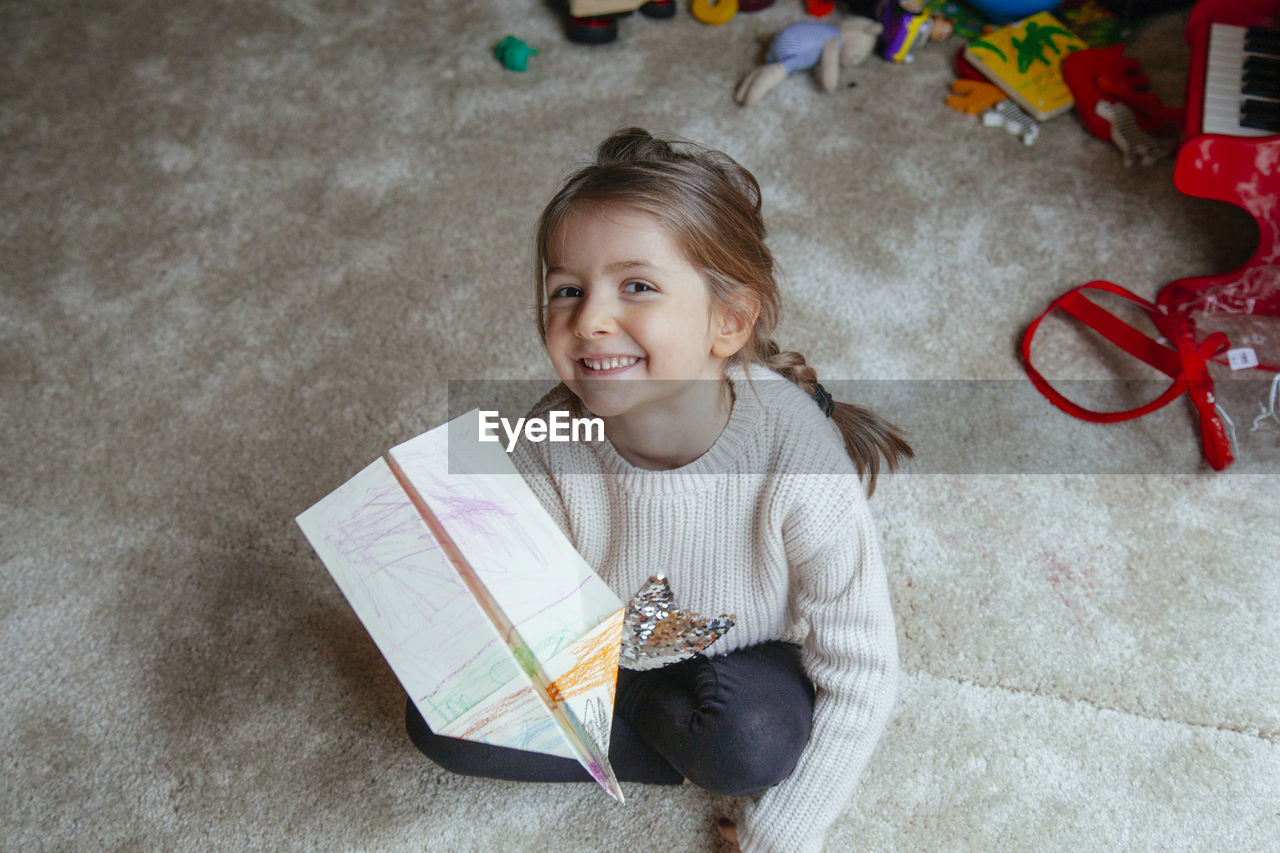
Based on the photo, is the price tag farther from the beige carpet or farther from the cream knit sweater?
the cream knit sweater

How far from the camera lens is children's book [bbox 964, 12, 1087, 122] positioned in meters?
1.46

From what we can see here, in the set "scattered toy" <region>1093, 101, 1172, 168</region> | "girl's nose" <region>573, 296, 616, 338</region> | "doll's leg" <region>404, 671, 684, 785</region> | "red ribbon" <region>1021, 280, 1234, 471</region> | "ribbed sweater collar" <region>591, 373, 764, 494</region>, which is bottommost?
"doll's leg" <region>404, 671, 684, 785</region>

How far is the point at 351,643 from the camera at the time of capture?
1.02m

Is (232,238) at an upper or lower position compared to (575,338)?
lower

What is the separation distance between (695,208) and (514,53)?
1.08 metres

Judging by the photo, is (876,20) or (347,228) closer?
(347,228)

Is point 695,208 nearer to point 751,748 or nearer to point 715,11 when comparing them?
point 751,748

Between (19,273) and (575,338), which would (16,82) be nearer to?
(19,273)

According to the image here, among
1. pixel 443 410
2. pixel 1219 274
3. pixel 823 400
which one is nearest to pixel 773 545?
pixel 823 400

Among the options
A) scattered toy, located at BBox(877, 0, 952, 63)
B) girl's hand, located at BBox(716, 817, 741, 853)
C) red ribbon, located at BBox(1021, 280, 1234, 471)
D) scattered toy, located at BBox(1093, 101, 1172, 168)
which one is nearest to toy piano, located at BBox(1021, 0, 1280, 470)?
red ribbon, located at BBox(1021, 280, 1234, 471)

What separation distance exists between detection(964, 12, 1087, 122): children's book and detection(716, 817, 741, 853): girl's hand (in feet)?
3.93

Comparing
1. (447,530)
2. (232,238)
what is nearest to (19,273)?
(232,238)

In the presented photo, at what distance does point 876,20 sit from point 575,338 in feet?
4.05

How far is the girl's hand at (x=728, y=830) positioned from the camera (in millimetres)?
852
